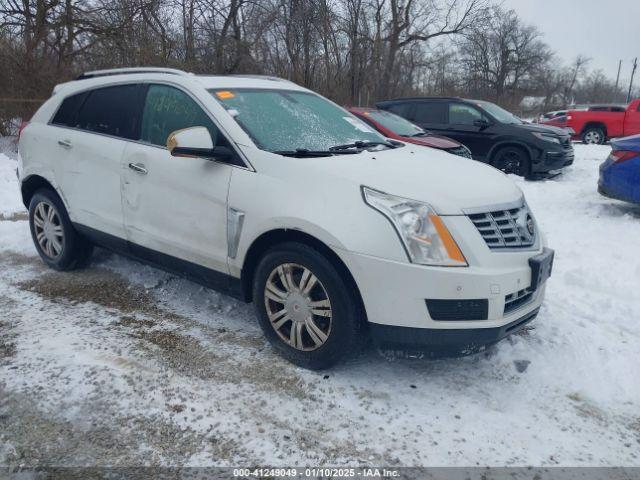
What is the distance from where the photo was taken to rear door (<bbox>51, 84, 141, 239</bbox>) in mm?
4086

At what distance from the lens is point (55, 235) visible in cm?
480

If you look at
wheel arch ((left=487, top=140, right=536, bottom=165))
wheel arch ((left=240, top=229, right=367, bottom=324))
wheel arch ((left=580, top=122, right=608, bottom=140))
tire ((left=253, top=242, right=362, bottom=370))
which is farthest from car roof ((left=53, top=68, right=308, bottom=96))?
wheel arch ((left=580, top=122, right=608, bottom=140))

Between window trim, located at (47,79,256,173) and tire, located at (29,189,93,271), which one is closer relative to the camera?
window trim, located at (47,79,256,173)

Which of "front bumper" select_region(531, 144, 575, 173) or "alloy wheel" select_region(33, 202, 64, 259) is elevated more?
"front bumper" select_region(531, 144, 575, 173)

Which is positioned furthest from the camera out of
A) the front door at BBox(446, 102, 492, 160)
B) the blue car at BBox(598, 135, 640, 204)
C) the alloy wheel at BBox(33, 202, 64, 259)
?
the front door at BBox(446, 102, 492, 160)

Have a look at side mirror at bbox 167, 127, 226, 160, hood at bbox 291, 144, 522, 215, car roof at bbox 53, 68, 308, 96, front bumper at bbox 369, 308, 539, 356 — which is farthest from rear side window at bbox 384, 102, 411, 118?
front bumper at bbox 369, 308, 539, 356

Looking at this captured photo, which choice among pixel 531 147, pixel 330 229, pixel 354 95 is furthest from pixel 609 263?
pixel 354 95

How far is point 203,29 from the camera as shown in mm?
17109

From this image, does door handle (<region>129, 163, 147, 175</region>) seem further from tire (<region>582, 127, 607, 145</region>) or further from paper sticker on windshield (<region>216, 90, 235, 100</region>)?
tire (<region>582, 127, 607, 145</region>)

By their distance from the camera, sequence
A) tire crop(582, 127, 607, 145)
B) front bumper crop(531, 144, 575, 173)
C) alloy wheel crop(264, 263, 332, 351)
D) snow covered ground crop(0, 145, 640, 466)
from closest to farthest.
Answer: snow covered ground crop(0, 145, 640, 466)
alloy wheel crop(264, 263, 332, 351)
front bumper crop(531, 144, 575, 173)
tire crop(582, 127, 607, 145)

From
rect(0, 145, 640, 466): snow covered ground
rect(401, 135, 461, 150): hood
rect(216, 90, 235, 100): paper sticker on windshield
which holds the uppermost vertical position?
rect(216, 90, 235, 100): paper sticker on windshield

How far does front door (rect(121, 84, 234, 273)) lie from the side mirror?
0.10 metres

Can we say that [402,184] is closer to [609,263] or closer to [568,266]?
[568,266]

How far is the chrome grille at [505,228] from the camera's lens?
2.90m
